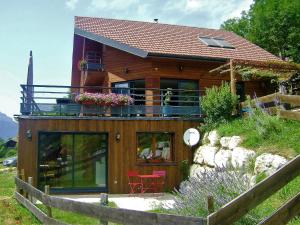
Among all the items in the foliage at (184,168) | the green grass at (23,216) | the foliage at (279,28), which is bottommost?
the green grass at (23,216)

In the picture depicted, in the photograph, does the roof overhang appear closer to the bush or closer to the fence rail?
the bush

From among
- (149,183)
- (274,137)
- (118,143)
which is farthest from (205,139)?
(274,137)

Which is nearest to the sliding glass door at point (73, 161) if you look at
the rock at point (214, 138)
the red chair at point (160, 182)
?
the red chair at point (160, 182)

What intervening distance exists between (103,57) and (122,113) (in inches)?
264

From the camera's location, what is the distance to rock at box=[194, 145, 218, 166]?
13609 mm

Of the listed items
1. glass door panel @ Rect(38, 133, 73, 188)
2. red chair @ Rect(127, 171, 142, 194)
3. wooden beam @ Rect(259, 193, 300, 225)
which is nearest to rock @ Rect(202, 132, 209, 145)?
red chair @ Rect(127, 171, 142, 194)

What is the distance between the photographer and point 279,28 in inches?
1276

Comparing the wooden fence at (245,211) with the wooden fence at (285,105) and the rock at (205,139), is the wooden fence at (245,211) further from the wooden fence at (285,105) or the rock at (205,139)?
the rock at (205,139)

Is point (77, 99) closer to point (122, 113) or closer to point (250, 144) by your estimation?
point (122, 113)

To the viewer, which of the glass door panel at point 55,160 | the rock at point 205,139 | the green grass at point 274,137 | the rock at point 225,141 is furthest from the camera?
the rock at point 205,139

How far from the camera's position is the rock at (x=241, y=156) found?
10.7 m

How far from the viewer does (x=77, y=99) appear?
1503cm

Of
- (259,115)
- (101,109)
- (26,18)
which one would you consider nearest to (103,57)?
(101,109)

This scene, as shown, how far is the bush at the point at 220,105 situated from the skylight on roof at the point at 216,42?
6593 millimetres
